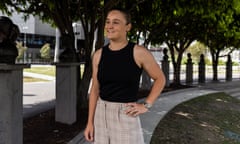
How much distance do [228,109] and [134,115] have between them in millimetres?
8744

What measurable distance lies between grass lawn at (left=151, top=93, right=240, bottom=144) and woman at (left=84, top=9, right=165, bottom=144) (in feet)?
11.6

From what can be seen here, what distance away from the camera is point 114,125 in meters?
2.95

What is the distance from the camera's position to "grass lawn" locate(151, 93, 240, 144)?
7000 mm

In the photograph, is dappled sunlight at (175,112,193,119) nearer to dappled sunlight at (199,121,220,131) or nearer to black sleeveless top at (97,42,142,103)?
dappled sunlight at (199,121,220,131)

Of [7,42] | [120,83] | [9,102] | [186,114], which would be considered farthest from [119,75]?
[186,114]

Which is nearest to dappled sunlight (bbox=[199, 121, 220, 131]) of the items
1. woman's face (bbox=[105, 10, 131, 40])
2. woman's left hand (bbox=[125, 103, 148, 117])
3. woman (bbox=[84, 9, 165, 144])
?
woman (bbox=[84, 9, 165, 144])

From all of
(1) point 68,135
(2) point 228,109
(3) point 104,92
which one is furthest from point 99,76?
(2) point 228,109

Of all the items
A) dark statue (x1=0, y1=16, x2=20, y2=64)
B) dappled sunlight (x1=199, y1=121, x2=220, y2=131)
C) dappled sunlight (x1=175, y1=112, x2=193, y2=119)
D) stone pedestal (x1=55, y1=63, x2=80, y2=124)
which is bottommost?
dappled sunlight (x1=199, y1=121, x2=220, y2=131)

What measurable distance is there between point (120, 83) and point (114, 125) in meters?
0.36

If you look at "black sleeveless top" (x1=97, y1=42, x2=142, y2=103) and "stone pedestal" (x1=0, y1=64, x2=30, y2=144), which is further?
"stone pedestal" (x1=0, y1=64, x2=30, y2=144)

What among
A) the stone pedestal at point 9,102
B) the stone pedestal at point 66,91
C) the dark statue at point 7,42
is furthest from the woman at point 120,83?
the stone pedestal at point 66,91

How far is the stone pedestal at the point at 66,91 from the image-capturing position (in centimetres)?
709

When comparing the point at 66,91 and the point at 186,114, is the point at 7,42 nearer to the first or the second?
the point at 66,91

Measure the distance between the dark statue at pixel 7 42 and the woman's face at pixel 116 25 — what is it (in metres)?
1.94
